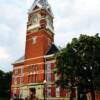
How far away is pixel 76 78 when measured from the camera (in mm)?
34312

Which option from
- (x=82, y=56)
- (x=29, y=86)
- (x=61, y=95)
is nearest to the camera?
(x=82, y=56)

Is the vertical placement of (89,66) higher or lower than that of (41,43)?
lower

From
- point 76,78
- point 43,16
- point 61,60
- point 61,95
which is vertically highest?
point 43,16

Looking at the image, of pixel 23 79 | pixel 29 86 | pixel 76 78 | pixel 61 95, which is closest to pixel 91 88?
pixel 76 78

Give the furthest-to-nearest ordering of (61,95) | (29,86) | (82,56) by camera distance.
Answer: (29,86)
(61,95)
(82,56)

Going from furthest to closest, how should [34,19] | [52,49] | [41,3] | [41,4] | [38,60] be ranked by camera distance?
[41,3] → [41,4] → [34,19] → [52,49] → [38,60]

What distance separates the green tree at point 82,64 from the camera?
33.4 m

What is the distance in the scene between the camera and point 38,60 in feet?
164

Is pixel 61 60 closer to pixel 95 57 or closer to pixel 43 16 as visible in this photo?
pixel 95 57

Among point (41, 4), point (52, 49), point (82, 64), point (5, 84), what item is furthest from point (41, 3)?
point (82, 64)

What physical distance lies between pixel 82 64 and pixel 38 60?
1802cm

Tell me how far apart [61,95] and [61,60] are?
1260 cm

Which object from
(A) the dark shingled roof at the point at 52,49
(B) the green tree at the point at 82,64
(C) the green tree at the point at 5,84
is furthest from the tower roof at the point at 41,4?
(C) the green tree at the point at 5,84

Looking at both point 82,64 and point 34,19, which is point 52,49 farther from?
point 82,64
